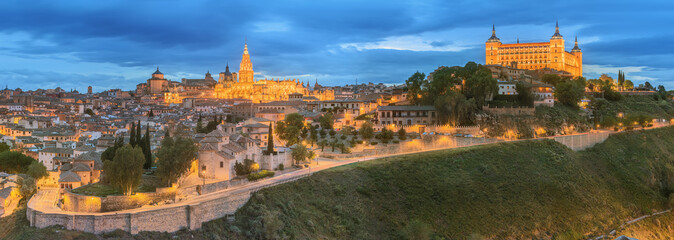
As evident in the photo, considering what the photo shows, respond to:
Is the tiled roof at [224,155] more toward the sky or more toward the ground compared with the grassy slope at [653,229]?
more toward the sky

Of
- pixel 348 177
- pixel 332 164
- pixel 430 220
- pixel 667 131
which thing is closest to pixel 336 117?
pixel 332 164

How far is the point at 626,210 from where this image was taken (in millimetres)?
36156

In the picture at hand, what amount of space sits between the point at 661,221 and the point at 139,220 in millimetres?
34319

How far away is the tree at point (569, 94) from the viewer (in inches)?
2305

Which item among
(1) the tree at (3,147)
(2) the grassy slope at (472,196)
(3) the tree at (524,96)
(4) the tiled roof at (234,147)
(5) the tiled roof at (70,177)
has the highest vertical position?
(3) the tree at (524,96)

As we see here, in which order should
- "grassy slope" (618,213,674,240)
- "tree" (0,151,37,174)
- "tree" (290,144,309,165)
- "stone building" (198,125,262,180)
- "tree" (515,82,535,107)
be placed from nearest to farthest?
"stone building" (198,125,262,180)
"grassy slope" (618,213,674,240)
"tree" (290,144,309,165)
"tree" (0,151,37,174)
"tree" (515,82,535,107)

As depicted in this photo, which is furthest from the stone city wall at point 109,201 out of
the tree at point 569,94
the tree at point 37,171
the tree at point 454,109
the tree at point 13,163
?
the tree at point 569,94

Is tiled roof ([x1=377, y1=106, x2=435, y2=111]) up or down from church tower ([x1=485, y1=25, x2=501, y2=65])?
down

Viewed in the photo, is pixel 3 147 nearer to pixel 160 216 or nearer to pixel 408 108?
pixel 160 216

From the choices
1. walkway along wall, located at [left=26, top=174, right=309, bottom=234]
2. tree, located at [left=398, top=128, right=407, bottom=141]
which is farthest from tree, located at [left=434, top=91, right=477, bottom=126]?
walkway along wall, located at [left=26, top=174, right=309, bottom=234]

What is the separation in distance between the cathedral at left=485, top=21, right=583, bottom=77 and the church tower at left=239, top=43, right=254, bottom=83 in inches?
2598

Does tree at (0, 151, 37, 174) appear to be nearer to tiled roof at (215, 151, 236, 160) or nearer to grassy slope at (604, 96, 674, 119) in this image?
tiled roof at (215, 151, 236, 160)

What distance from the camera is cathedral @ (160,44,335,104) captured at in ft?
376

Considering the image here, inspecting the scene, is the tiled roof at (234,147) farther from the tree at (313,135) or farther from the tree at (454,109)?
the tree at (454,109)
